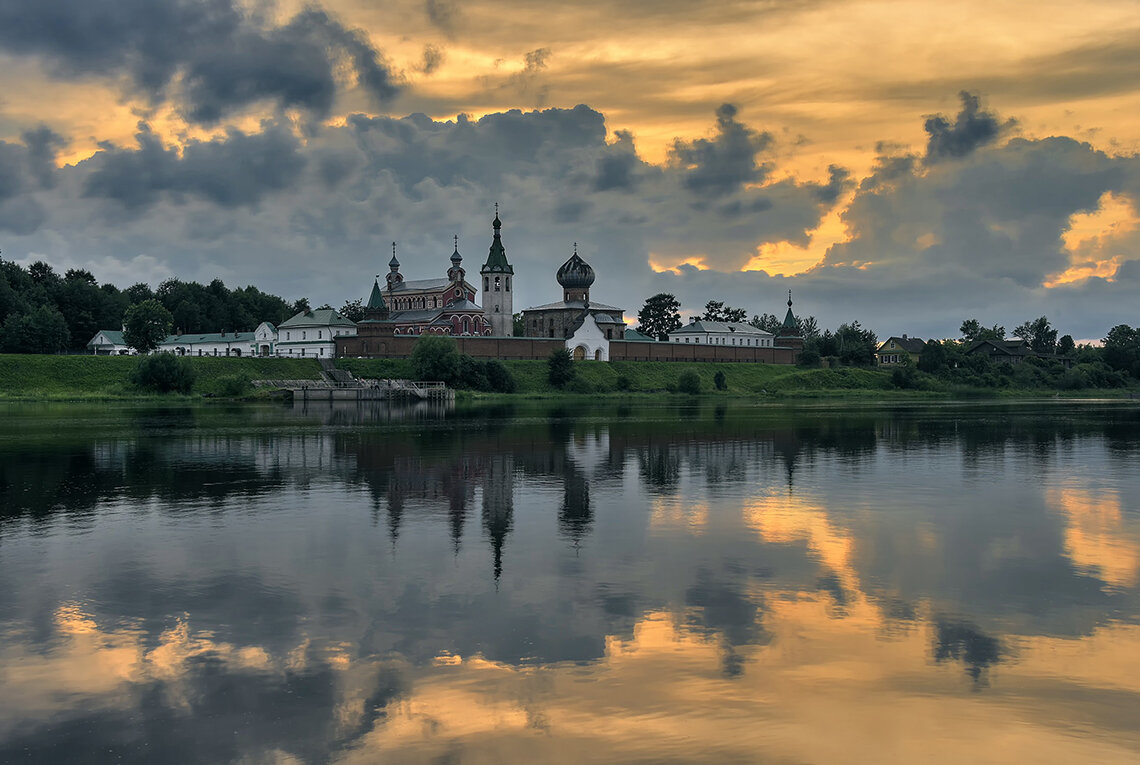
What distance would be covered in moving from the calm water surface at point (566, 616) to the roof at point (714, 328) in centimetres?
9762

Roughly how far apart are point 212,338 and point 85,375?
126 ft

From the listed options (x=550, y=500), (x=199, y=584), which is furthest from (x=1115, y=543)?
(x=199, y=584)

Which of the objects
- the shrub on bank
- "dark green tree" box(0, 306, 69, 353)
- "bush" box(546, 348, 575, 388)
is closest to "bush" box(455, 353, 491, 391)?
"bush" box(546, 348, 575, 388)

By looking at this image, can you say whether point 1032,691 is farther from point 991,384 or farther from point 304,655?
point 991,384

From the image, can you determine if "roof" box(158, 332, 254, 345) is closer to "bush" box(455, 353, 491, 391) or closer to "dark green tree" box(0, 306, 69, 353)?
"dark green tree" box(0, 306, 69, 353)

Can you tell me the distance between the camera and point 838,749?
9.67m

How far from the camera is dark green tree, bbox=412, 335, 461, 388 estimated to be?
8538cm

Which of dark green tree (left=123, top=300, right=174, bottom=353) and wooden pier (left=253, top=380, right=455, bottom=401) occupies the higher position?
dark green tree (left=123, top=300, right=174, bottom=353)

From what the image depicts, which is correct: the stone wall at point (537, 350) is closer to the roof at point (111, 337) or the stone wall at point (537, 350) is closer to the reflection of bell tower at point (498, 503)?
the roof at point (111, 337)

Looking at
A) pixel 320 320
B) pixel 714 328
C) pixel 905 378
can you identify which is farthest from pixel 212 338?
pixel 905 378

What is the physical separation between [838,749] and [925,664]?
9.32ft

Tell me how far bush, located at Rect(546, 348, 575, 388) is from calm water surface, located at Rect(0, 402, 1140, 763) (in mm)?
65025

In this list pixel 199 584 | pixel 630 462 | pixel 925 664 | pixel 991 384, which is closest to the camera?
pixel 925 664

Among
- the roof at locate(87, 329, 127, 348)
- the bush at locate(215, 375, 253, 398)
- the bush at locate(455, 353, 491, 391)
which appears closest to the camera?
the bush at locate(215, 375, 253, 398)
